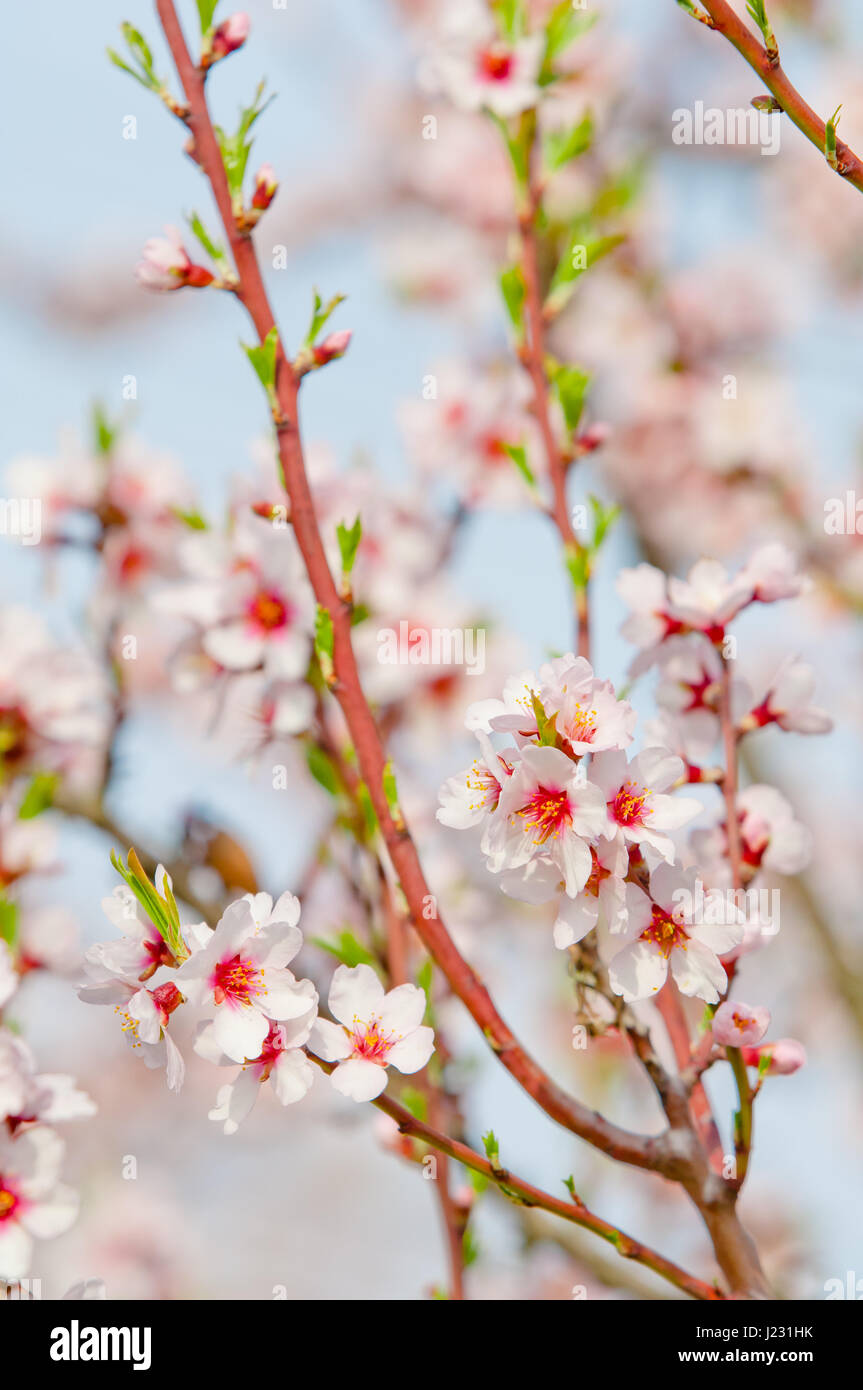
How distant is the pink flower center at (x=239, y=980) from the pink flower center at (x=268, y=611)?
87 cm

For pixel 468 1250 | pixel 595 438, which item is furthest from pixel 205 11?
pixel 468 1250

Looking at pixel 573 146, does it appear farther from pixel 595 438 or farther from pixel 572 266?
pixel 595 438

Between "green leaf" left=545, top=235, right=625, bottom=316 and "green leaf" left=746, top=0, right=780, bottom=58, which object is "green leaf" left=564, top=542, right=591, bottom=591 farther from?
"green leaf" left=746, top=0, right=780, bottom=58

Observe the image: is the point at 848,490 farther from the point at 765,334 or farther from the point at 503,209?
the point at 503,209

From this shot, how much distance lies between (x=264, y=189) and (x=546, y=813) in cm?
74

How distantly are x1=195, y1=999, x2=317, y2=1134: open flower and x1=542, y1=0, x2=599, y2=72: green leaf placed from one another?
1.49m

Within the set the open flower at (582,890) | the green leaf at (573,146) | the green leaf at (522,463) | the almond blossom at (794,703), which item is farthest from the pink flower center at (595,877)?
the green leaf at (573,146)

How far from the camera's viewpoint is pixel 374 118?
22.7 ft

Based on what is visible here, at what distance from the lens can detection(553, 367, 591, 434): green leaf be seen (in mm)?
1623

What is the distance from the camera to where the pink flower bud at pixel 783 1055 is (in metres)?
1.21

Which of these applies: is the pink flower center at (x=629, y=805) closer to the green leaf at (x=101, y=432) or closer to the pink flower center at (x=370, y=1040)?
the pink flower center at (x=370, y=1040)

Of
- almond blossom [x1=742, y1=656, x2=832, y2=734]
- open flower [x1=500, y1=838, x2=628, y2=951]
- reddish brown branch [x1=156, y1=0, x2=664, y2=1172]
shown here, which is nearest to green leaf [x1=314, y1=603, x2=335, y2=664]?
reddish brown branch [x1=156, y1=0, x2=664, y2=1172]
